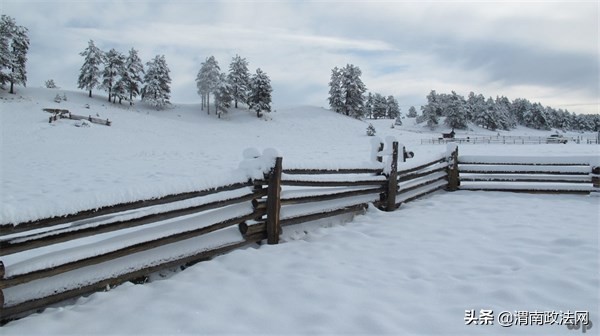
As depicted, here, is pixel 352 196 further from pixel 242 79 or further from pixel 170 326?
pixel 242 79

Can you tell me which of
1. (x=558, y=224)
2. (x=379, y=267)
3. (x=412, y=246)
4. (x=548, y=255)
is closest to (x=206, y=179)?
(x=379, y=267)

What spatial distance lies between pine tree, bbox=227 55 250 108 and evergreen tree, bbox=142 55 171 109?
32.6 ft

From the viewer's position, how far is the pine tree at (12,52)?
43.7 metres

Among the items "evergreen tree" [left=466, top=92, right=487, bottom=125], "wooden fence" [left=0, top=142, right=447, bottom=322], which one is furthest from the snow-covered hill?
"evergreen tree" [left=466, top=92, right=487, bottom=125]

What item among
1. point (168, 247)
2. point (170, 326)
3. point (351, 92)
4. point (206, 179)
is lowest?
point (170, 326)

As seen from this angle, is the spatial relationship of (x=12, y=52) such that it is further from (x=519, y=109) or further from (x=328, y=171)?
(x=519, y=109)

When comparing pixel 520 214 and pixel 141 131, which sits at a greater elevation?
pixel 141 131

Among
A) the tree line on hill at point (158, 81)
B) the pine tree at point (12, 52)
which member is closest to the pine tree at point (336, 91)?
the tree line on hill at point (158, 81)

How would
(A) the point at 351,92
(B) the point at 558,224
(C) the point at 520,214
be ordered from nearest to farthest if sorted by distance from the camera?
(B) the point at 558,224 → (C) the point at 520,214 → (A) the point at 351,92

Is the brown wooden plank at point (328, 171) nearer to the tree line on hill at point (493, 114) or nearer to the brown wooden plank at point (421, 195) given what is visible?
the brown wooden plank at point (421, 195)

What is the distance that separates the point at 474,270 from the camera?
4219 millimetres

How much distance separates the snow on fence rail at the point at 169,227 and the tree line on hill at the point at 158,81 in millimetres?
50800

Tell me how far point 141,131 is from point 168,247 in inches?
1384

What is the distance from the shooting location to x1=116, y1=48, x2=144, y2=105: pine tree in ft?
177
